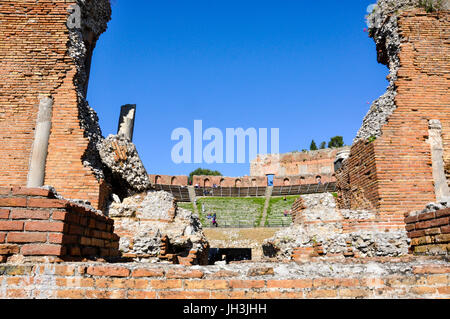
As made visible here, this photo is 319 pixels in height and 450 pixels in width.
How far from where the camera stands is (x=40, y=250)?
2744 mm

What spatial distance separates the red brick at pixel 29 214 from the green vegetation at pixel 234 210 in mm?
25264

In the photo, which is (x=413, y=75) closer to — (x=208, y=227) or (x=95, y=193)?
(x=95, y=193)

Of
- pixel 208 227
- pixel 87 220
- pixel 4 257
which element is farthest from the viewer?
pixel 208 227

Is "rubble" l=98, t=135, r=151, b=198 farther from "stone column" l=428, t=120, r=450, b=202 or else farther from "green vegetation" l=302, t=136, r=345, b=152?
"green vegetation" l=302, t=136, r=345, b=152

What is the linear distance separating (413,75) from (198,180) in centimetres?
3548

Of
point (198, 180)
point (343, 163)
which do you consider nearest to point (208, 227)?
point (198, 180)

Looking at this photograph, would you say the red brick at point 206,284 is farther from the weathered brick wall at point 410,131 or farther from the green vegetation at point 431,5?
the green vegetation at point 431,5

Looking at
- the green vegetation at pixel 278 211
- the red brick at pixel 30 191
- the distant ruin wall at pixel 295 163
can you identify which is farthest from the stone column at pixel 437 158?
the distant ruin wall at pixel 295 163

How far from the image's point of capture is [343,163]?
30.6 feet

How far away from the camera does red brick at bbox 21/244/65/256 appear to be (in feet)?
8.96

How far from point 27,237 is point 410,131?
719 centimetres

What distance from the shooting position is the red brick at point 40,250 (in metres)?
2.73

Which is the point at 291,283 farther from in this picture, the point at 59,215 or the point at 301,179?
the point at 301,179

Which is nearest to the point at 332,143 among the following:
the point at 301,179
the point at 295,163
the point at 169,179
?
the point at 295,163
